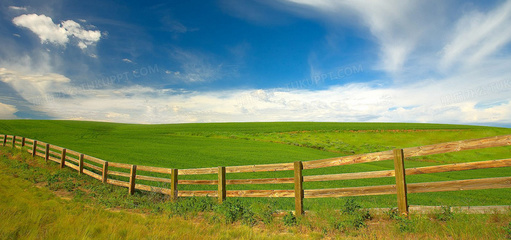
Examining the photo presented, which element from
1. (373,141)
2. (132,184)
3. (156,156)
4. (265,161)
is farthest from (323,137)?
(132,184)

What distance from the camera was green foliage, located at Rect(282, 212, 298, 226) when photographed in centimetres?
635

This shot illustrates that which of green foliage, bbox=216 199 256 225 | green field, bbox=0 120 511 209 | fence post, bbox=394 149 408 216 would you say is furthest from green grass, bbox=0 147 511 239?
green field, bbox=0 120 511 209

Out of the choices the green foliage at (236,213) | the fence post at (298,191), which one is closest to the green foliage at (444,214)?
the fence post at (298,191)

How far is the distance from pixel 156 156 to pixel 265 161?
8958 millimetres

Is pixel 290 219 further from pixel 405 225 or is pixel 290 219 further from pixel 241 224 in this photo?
pixel 405 225

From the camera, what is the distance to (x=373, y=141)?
123 feet

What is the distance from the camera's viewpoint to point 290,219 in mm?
6438

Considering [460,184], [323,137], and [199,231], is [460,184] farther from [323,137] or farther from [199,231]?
[323,137]

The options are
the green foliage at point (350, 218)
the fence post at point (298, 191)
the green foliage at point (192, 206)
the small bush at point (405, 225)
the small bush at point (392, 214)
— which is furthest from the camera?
the green foliage at point (192, 206)

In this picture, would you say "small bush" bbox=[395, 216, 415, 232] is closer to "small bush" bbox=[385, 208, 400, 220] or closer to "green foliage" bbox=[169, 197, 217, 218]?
"small bush" bbox=[385, 208, 400, 220]

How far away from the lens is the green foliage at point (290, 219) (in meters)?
6.35

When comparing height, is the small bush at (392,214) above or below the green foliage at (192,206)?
above

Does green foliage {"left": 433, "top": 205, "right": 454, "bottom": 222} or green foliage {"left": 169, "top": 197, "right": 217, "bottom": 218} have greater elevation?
green foliage {"left": 433, "top": 205, "right": 454, "bottom": 222}

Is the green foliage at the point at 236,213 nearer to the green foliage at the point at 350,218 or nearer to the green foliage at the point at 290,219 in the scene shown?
the green foliage at the point at 290,219
